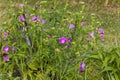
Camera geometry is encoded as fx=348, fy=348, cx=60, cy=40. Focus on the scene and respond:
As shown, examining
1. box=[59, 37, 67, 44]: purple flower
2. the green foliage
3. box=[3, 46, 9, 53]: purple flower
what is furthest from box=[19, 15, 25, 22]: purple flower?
box=[59, 37, 67, 44]: purple flower

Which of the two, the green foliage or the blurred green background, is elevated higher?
the green foliage

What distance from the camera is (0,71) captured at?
3.51 metres

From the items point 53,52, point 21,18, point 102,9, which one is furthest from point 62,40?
point 102,9

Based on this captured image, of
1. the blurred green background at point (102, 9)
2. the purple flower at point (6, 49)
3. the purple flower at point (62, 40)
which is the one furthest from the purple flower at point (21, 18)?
the blurred green background at point (102, 9)

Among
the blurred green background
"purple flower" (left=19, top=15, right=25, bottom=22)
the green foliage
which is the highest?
"purple flower" (left=19, top=15, right=25, bottom=22)

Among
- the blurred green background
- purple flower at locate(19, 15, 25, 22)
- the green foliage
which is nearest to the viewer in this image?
the green foliage

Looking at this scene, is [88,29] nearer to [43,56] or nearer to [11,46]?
[43,56]

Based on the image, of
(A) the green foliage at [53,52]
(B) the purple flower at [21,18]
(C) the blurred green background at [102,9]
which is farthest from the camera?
(C) the blurred green background at [102,9]

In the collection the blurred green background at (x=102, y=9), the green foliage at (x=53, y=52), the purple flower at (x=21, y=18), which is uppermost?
the purple flower at (x=21, y=18)

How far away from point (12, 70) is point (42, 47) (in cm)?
38

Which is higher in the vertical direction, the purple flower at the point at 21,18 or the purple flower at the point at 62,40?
the purple flower at the point at 21,18

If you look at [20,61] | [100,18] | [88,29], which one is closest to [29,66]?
A: [20,61]

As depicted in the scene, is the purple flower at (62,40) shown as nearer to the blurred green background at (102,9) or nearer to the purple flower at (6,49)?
the purple flower at (6,49)

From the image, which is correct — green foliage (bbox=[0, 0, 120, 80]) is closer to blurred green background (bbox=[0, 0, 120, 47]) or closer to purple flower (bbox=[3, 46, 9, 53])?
purple flower (bbox=[3, 46, 9, 53])
